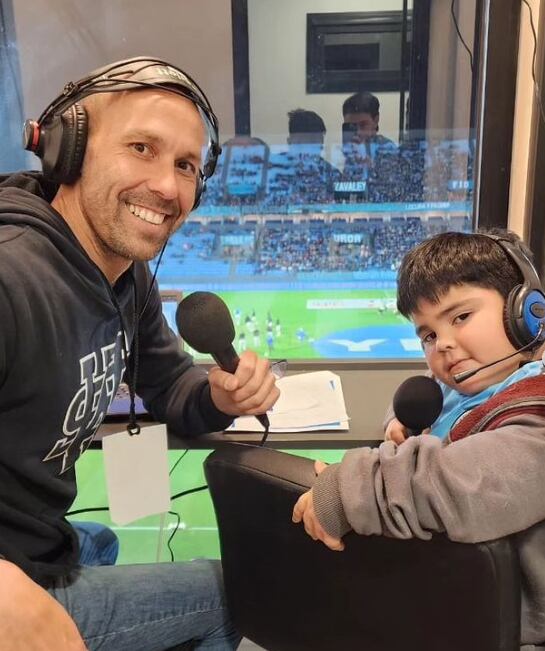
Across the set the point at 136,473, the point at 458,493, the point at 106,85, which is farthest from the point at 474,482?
the point at 106,85

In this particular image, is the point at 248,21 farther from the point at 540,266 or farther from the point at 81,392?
the point at 81,392

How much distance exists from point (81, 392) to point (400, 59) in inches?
55.9

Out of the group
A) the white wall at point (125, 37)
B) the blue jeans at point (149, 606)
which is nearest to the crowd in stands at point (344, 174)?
the white wall at point (125, 37)

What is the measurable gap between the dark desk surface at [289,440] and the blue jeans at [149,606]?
22 cm

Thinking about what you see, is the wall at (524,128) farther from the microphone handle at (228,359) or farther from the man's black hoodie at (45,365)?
the man's black hoodie at (45,365)

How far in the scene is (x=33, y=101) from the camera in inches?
78.7

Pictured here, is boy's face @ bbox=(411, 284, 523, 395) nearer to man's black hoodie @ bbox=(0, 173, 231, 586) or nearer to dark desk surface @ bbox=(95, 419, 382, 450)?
dark desk surface @ bbox=(95, 419, 382, 450)

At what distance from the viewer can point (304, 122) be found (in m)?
1.97

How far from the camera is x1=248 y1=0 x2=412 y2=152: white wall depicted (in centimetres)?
187

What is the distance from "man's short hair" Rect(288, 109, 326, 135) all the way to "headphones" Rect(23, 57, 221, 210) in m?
0.98

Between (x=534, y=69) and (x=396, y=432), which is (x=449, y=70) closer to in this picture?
(x=534, y=69)

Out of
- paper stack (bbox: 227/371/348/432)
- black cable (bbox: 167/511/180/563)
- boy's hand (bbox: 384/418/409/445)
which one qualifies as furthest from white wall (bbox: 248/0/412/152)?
black cable (bbox: 167/511/180/563)

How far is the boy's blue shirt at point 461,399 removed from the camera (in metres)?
0.90

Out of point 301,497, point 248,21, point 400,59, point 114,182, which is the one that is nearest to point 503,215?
point 400,59
